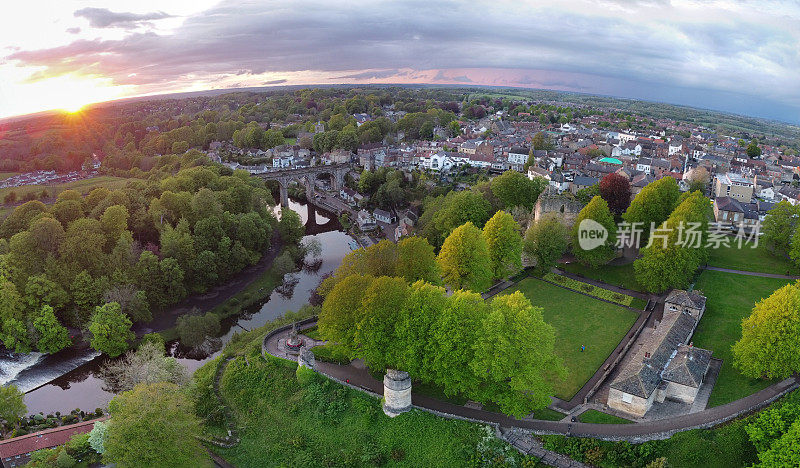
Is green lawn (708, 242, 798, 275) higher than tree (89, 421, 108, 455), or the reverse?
green lawn (708, 242, 798, 275)

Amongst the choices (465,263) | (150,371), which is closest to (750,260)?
(465,263)

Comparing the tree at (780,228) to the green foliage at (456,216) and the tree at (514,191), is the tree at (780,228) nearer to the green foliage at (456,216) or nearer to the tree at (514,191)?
the tree at (514,191)

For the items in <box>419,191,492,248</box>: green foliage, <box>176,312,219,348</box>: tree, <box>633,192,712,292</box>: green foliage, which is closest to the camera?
<box>633,192,712,292</box>: green foliage

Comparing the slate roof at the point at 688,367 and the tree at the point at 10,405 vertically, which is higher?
the slate roof at the point at 688,367

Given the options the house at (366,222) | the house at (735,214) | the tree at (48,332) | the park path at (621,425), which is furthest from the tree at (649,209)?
the tree at (48,332)

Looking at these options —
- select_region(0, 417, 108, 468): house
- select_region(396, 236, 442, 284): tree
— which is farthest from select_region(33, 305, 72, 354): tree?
select_region(396, 236, 442, 284): tree

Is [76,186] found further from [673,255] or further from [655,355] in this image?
[655,355]

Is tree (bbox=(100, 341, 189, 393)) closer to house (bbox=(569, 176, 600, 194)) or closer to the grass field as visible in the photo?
the grass field
